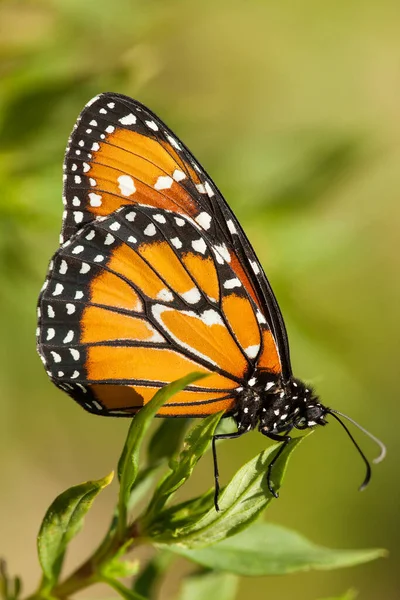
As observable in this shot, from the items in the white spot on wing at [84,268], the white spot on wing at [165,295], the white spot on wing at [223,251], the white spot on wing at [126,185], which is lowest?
the white spot on wing at [165,295]

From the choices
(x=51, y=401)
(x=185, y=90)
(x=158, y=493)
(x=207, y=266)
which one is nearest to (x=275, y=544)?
(x=158, y=493)

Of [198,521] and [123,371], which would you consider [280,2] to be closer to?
[123,371]

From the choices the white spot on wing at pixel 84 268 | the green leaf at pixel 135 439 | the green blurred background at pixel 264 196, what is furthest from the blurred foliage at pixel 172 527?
the green blurred background at pixel 264 196

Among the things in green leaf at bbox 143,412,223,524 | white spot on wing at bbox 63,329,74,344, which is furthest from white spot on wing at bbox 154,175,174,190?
green leaf at bbox 143,412,223,524

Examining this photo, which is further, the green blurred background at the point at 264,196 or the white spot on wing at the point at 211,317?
the green blurred background at the point at 264,196

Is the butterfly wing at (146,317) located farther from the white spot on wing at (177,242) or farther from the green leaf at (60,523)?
the green leaf at (60,523)

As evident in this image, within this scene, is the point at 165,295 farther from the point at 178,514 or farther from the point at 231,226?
the point at 178,514

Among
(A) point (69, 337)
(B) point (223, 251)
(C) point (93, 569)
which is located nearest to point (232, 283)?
(B) point (223, 251)

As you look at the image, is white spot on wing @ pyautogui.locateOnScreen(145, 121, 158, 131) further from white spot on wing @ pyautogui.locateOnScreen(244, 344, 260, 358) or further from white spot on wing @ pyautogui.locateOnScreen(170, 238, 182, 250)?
white spot on wing @ pyautogui.locateOnScreen(244, 344, 260, 358)

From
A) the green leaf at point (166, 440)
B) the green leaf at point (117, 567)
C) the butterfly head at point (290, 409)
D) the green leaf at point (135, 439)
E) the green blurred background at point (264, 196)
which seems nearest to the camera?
the green leaf at point (135, 439)
